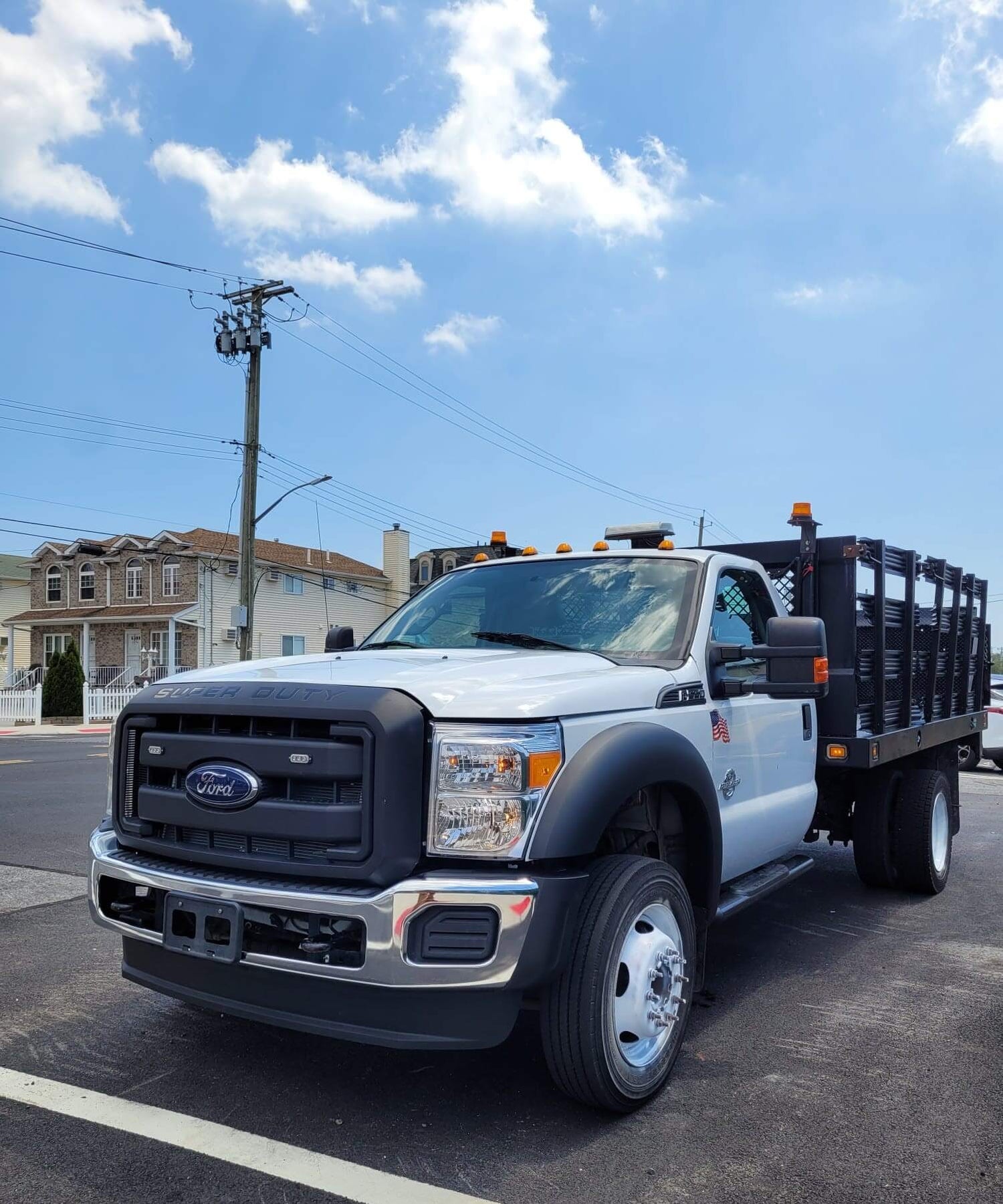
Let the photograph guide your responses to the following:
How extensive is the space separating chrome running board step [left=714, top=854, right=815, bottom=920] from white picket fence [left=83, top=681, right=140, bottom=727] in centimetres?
2818

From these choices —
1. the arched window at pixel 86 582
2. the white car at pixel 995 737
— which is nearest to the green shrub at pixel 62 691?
the arched window at pixel 86 582

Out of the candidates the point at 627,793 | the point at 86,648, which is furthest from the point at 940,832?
the point at 86,648

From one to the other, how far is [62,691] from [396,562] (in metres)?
19.2

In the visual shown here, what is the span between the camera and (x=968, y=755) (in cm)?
890

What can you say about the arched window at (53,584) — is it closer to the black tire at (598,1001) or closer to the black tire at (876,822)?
the black tire at (876,822)

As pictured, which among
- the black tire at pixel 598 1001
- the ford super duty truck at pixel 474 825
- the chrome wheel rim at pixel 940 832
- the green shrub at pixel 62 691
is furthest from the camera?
the green shrub at pixel 62 691

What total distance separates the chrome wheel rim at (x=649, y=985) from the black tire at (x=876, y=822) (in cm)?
Result: 318

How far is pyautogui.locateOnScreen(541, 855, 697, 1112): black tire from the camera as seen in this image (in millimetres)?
3236

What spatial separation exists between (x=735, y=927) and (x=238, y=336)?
2326cm

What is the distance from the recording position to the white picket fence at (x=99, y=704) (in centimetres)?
3123

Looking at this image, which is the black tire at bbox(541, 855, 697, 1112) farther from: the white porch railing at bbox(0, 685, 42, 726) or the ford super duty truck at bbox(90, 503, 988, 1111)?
the white porch railing at bbox(0, 685, 42, 726)

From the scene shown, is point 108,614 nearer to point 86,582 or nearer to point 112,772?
point 86,582

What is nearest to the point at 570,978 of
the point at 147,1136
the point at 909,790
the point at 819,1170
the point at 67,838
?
the point at 819,1170

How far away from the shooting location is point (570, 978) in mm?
3254
